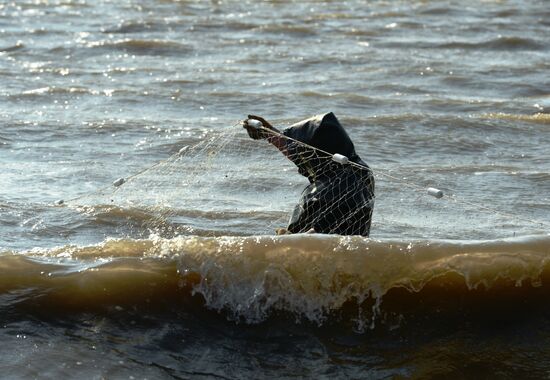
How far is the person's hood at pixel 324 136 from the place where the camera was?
26.9ft

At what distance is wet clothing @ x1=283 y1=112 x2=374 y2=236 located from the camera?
8.09 meters

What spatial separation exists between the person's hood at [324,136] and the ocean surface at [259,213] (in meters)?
0.38

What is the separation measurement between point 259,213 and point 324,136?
95.7 inches

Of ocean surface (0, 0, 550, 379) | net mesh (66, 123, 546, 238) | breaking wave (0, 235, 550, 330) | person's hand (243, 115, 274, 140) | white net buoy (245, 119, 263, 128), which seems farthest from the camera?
net mesh (66, 123, 546, 238)

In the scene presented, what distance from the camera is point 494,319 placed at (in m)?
7.72

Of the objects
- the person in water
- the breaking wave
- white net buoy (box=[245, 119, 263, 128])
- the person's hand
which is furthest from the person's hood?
the breaking wave

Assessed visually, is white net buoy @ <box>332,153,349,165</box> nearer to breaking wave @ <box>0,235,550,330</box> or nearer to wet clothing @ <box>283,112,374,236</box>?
wet clothing @ <box>283,112,374,236</box>

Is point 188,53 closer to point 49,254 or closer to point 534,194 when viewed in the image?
point 534,194

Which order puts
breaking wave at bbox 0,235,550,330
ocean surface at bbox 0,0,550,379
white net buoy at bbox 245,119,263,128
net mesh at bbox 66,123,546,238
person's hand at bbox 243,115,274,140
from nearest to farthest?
1. ocean surface at bbox 0,0,550,379
2. breaking wave at bbox 0,235,550,330
3. white net buoy at bbox 245,119,263,128
4. person's hand at bbox 243,115,274,140
5. net mesh at bbox 66,123,546,238

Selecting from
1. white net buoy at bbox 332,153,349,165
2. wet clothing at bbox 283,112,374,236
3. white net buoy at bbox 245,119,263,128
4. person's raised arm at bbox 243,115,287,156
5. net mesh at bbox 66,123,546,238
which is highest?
white net buoy at bbox 245,119,263,128

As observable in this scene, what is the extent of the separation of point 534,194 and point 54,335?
5.74m

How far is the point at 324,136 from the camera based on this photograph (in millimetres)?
8195

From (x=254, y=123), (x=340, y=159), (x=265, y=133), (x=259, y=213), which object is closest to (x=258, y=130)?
(x=265, y=133)

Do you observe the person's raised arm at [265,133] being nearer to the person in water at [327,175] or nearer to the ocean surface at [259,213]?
the person in water at [327,175]
